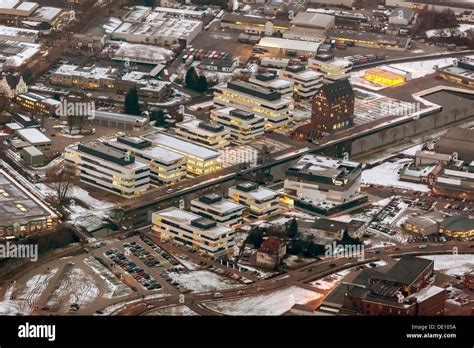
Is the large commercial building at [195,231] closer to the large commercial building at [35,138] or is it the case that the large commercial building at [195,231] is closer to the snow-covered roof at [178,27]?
the large commercial building at [35,138]

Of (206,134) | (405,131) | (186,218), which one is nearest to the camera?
(186,218)

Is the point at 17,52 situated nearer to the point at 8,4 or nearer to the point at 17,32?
the point at 17,32

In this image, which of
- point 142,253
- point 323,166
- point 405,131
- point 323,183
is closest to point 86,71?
point 405,131

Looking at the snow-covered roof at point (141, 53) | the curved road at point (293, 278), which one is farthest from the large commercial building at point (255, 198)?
the snow-covered roof at point (141, 53)

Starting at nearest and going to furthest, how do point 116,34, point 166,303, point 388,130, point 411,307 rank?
point 411,307 < point 166,303 < point 388,130 < point 116,34

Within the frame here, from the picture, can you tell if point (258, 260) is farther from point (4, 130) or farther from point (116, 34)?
point (116, 34)
